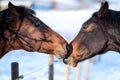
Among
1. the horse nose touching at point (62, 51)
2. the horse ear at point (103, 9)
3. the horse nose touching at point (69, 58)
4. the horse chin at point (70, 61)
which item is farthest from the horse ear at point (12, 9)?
the horse ear at point (103, 9)

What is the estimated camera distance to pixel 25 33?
4855 millimetres

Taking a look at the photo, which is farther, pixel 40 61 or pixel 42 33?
pixel 40 61

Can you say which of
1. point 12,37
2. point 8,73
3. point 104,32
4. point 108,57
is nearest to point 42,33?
point 12,37

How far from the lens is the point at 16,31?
191 inches

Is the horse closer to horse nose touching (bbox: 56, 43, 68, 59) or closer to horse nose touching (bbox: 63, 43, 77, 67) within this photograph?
horse nose touching (bbox: 63, 43, 77, 67)

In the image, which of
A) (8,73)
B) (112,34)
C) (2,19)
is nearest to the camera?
(2,19)

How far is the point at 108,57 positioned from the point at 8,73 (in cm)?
351

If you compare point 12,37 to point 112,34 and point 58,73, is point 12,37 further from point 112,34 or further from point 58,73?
point 58,73

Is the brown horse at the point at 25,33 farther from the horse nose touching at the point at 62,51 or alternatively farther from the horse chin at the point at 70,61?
the horse chin at the point at 70,61

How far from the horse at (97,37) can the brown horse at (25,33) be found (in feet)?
0.88

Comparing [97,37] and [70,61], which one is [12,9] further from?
[97,37]

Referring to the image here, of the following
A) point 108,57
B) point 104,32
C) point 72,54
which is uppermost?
point 104,32

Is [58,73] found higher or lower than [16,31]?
lower

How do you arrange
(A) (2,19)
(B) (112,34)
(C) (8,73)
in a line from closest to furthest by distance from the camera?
1. (A) (2,19)
2. (B) (112,34)
3. (C) (8,73)
